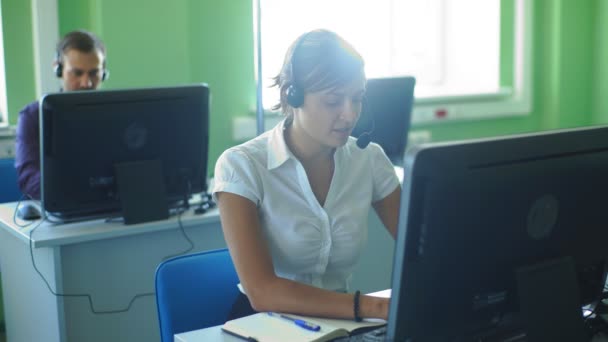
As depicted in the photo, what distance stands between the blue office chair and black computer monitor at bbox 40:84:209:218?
0.71m

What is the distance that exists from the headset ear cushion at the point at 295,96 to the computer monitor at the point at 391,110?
101cm

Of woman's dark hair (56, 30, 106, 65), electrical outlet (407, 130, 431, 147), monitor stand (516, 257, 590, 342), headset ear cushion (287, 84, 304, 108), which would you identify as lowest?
electrical outlet (407, 130, 431, 147)

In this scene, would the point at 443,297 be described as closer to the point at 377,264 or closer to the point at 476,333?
the point at 476,333

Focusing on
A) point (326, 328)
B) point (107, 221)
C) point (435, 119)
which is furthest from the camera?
point (435, 119)

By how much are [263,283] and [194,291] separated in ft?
0.73

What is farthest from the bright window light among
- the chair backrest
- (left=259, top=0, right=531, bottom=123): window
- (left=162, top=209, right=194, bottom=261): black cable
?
(left=162, top=209, right=194, bottom=261): black cable

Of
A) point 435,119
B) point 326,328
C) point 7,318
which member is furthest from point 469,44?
point 326,328

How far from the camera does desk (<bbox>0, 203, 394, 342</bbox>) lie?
7.63ft

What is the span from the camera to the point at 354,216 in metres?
1.75

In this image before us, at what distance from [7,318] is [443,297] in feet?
6.93

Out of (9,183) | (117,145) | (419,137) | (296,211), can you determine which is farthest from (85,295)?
(419,137)

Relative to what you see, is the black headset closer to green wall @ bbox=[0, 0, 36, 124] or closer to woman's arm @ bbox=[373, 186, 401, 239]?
woman's arm @ bbox=[373, 186, 401, 239]

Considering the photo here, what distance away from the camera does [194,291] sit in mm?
1660

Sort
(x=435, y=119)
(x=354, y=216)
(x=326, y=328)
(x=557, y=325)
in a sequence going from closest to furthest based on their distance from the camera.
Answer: (x=557, y=325)
(x=326, y=328)
(x=354, y=216)
(x=435, y=119)
